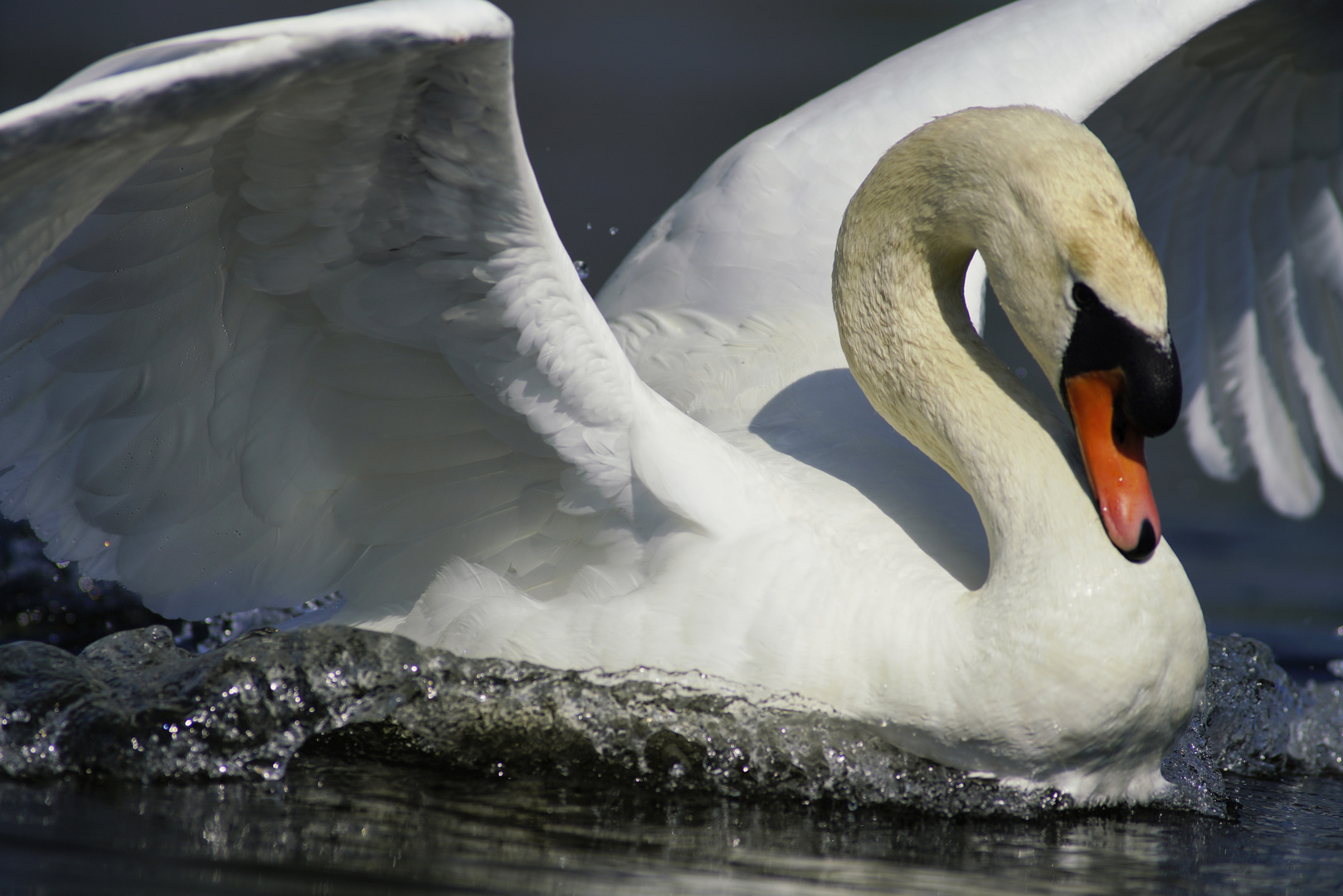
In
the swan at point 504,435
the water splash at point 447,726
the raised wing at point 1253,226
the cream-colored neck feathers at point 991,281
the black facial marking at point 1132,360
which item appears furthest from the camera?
the raised wing at point 1253,226

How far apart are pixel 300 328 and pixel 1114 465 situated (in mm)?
1981

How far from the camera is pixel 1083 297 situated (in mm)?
3537

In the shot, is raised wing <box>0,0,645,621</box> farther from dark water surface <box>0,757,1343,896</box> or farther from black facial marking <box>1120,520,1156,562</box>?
black facial marking <box>1120,520,1156,562</box>

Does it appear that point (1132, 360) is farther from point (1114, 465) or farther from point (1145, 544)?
point (1145, 544)

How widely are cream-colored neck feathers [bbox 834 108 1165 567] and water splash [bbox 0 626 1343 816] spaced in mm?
635

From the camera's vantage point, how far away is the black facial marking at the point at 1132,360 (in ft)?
11.2

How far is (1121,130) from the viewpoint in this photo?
6297mm

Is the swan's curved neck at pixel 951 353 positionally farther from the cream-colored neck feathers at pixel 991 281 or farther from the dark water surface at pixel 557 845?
the dark water surface at pixel 557 845

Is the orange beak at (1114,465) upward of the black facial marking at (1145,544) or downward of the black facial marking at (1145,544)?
upward

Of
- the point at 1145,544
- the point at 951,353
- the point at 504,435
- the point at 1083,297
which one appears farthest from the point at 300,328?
the point at 1145,544

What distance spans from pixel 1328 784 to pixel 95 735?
3.42m

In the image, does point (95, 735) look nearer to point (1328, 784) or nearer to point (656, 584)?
point (656, 584)


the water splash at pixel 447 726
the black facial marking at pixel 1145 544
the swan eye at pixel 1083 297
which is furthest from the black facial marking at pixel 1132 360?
the water splash at pixel 447 726

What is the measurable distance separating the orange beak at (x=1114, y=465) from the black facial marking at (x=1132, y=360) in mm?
32
